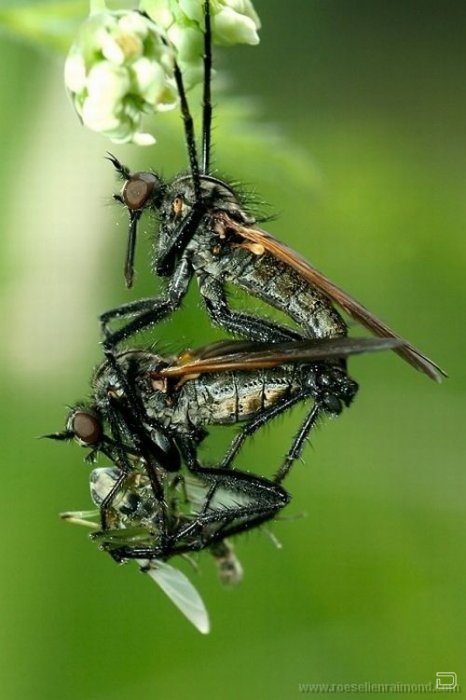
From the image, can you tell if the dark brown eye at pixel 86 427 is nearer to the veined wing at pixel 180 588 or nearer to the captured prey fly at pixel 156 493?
the captured prey fly at pixel 156 493

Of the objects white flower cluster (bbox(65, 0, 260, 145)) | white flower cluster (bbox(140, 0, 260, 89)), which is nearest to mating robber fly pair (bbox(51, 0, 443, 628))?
white flower cluster (bbox(140, 0, 260, 89))

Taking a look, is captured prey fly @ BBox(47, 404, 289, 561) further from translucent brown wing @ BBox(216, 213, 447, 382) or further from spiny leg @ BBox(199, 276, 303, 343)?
translucent brown wing @ BBox(216, 213, 447, 382)

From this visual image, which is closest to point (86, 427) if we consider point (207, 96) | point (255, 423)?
point (255, 423)

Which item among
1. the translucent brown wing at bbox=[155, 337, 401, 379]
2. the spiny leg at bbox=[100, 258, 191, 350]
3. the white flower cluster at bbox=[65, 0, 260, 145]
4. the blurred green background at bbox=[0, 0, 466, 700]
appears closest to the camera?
the white flower cluster at bbox=[65, 0, 260, 145]

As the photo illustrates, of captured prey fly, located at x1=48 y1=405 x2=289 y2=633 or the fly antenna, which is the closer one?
the fly antenna

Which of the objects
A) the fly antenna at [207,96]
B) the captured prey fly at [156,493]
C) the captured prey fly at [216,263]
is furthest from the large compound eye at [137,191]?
the captured prey fly at [156,493]

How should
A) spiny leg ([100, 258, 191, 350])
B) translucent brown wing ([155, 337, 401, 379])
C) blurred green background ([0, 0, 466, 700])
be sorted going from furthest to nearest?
blurred green background ([0, 0, 466, 700]), spiny leg ([100, 258, 191, 350]), translucent brown wing ([155, 337, 401, 379])

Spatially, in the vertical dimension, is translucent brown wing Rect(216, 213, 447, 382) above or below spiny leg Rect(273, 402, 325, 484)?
above

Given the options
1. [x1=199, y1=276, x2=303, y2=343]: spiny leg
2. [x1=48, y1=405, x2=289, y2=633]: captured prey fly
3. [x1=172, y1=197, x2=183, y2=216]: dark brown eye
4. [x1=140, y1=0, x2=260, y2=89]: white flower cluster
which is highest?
[x1=140, y1=0, x2=260, y2=89]: white flower cluster

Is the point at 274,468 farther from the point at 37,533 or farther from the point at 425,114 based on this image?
the point at 425,114
